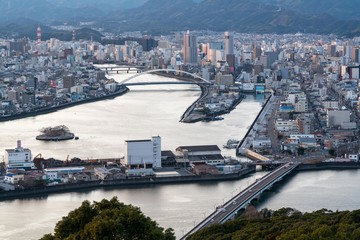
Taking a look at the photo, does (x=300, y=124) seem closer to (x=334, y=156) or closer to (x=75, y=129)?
(x=334, y=156)

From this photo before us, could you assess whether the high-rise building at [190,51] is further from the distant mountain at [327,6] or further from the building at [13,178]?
the distant mountain at [327,6]

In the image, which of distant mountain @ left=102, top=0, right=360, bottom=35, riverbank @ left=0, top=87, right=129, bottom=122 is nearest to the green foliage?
riverbank @ left=0, top=87, right=129, bottom=122

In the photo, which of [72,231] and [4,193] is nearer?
[72,231]

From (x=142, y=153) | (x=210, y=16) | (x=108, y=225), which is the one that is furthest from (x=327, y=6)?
(x=108, y=225)

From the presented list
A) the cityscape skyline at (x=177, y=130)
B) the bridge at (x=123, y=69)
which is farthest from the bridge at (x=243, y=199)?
the bridge at (x=123, y=69)

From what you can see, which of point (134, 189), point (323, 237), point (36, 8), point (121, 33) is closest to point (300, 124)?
point (134, 189)

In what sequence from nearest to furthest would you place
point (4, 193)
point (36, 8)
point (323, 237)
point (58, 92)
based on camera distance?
point (323, 237) < point (4, 193) < point (58, 92) < point (36, 8)
